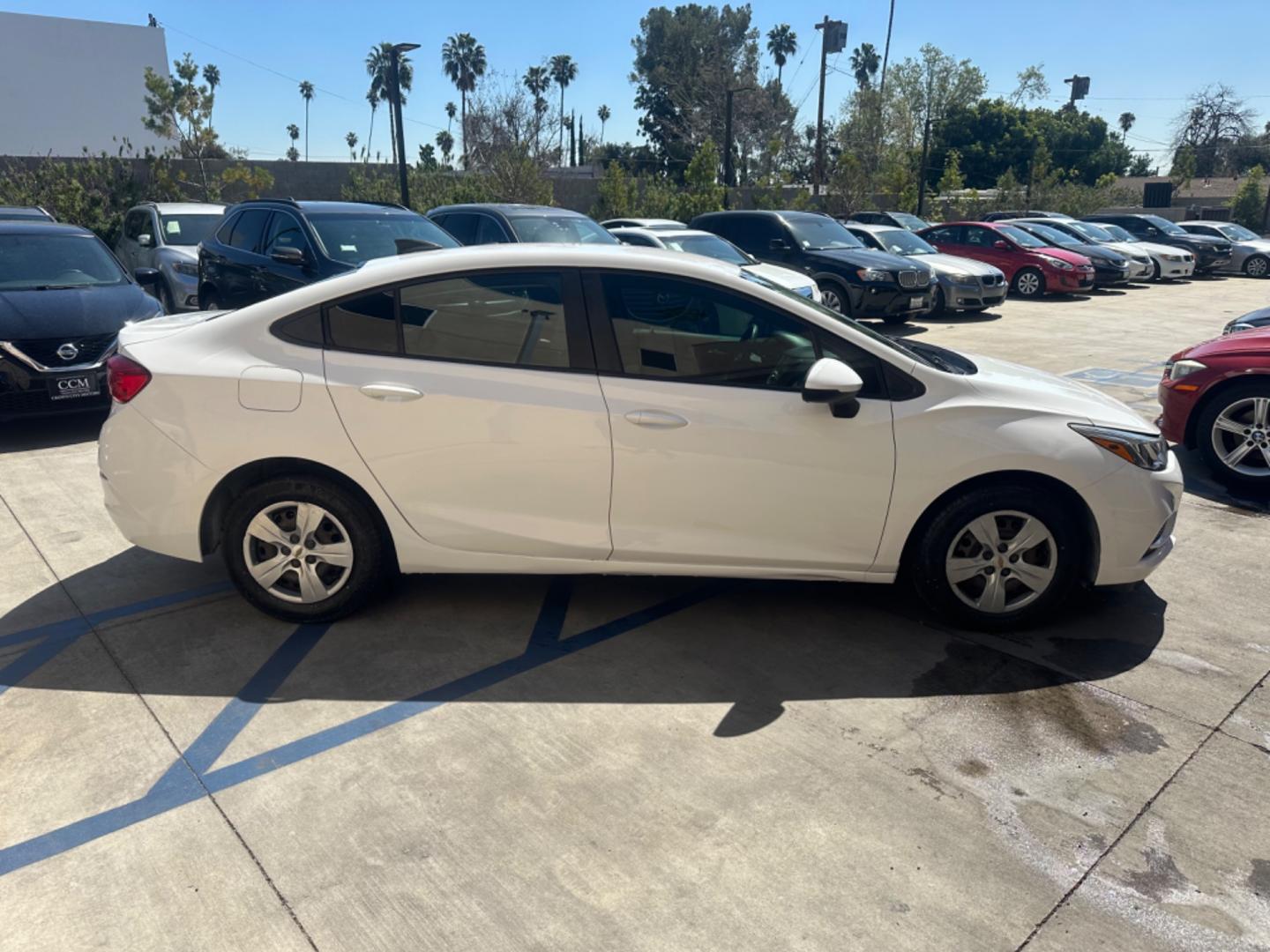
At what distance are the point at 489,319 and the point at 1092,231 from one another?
2299 cm

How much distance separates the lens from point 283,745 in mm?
3340

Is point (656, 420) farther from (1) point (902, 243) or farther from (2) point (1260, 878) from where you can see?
(1) point (902, 243)

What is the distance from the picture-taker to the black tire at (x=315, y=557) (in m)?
4.02

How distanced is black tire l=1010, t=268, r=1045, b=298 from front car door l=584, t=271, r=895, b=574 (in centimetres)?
1715

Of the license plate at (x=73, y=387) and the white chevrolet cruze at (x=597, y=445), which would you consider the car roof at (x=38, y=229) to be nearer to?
the license plate at (x=73, y=387)

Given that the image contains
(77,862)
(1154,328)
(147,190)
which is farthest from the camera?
(147,190)

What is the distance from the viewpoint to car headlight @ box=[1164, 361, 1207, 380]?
6.64m

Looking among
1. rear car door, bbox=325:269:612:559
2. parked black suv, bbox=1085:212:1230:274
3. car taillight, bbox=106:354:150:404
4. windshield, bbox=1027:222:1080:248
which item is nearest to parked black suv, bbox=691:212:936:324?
windshield, bbox=1027:222:1080:248

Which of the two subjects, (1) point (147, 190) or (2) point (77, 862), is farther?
(1) point (147, 190)

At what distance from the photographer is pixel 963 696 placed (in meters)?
3.72

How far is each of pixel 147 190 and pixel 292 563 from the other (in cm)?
2002

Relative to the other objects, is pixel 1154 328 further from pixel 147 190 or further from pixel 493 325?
pixel 147 190

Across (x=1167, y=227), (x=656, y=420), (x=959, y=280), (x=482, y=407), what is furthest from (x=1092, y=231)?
(x=482, y=407)

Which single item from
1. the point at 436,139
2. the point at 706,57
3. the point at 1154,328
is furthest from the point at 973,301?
the point at 436,139
